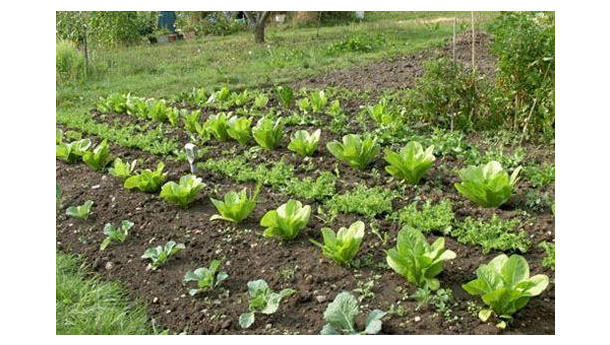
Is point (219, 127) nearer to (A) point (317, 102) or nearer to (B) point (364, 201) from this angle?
(A) point (317, 102)

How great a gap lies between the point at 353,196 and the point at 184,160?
1601mm

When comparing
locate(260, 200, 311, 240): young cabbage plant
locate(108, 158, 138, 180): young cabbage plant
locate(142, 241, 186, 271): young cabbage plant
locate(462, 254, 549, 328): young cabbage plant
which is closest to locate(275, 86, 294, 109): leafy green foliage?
locate(108, 158, 138, 180): young cabbage plant

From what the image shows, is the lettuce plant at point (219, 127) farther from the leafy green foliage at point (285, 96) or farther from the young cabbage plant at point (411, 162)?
the young cabbage plant at point (411, 162)

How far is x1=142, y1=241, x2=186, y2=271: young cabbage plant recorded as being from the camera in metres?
3.75

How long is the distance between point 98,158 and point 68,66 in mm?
3818

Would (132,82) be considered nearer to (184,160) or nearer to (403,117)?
(184,160)

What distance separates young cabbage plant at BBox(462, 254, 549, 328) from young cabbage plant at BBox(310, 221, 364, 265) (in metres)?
0.60

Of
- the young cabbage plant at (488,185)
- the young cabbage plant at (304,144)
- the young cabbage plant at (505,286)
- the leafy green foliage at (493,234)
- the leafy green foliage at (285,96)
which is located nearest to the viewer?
the young cabbage plant at (505,286)

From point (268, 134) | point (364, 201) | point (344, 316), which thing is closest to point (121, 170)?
point (268, 134)

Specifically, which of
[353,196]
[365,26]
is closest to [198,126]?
[353,196]

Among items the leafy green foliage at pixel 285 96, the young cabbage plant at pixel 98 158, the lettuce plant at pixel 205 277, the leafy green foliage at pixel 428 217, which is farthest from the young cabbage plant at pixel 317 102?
the lettuce plant at pixel 205 277

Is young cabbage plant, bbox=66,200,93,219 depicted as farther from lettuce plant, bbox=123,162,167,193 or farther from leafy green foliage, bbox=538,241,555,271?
leafy green foliage, bbox=538,241,555,271

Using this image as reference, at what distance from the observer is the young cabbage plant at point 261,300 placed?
316 centimetres

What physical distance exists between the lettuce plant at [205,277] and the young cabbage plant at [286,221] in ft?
1.30
